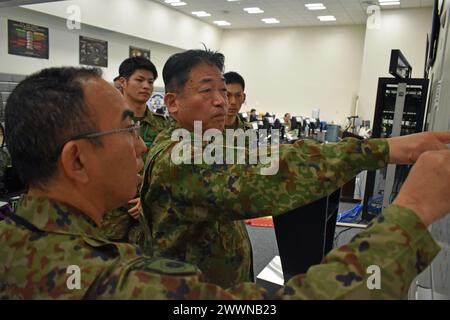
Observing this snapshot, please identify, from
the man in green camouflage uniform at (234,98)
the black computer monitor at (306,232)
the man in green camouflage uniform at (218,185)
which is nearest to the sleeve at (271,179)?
the man in green camouflage uniform at (218,185)

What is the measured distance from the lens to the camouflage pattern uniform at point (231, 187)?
0.80 m

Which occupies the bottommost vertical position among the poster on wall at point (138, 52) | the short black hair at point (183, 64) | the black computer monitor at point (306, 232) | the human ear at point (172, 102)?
the black computer monitor at point (306, 232)

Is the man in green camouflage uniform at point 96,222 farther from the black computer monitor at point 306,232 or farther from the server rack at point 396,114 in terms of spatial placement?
the server rack at point 396,114

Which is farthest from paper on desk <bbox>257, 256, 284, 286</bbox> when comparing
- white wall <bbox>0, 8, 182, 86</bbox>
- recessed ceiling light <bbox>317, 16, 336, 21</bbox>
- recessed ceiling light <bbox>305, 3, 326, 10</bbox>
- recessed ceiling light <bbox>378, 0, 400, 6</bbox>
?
recessed ceiling light <bbox>317, 16, 336, 21</bbox>

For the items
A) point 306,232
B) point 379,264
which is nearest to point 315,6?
point 306,232

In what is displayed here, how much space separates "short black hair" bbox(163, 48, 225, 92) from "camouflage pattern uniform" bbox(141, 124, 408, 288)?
1.14 ft

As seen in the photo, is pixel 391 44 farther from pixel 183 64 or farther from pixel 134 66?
pixel 183 64

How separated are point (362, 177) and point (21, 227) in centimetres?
512

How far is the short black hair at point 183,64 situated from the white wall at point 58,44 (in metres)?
4.75

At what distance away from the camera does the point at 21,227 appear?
25.1 inches

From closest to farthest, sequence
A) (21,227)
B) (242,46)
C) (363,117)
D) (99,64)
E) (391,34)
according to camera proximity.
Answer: (21,227), (99,64), (391,34), (363,117), (242,46)
